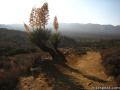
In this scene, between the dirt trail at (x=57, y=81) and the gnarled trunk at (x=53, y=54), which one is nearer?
the dirt trail at (x=57, y=81)

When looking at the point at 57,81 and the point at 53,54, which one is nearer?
the point at 57,81

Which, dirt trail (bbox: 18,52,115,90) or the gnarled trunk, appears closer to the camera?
dirt trail (bbox: 18,52,115,90)

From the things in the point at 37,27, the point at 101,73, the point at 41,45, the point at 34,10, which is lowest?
the point at 101,73

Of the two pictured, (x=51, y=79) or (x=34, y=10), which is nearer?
(x=51, y=79)

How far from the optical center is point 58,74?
1302 cm

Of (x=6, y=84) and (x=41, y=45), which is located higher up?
(x=41, y=45)

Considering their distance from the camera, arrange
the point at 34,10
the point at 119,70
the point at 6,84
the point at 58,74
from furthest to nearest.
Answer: the point at 34,10 → the point at 58,74 → the point at 119,70 → the point at 6,84

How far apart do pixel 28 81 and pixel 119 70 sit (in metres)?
5.53

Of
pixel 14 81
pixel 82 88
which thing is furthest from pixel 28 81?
Answer: pixel 82 88

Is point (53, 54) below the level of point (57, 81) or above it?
above

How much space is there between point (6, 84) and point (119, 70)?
6.74m

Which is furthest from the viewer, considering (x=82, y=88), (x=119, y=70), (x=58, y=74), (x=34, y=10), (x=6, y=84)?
(x=34, y=10)

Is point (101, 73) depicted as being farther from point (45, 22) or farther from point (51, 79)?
point (45, 22)

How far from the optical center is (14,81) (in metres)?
11.8
